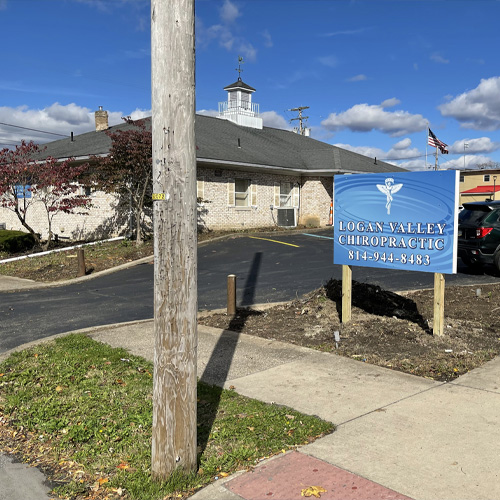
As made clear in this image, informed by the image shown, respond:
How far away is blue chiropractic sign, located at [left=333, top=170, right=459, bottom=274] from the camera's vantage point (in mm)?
6662

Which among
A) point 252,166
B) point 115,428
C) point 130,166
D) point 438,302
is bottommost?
point 115,428

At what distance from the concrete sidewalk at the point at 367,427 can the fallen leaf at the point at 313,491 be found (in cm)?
3

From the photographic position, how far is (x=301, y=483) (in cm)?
349

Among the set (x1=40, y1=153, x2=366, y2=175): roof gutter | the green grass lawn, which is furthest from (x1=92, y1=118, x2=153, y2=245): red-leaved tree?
the green grass lawn

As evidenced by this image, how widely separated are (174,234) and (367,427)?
7.52ft

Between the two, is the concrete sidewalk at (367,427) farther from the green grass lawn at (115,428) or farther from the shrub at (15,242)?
the shrub at (15,242)

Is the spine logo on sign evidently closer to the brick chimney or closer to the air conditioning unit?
the air conditioning unit

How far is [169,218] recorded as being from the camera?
11.6ft

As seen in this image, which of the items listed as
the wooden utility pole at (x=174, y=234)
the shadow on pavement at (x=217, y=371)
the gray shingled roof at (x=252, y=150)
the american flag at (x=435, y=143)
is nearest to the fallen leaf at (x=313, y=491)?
the wooden utility pole at (x=174, y=234)

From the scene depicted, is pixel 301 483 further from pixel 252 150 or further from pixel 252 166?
pixel 252 150

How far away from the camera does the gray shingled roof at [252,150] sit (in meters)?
23.0

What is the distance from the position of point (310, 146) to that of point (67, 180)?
16459 millimetres

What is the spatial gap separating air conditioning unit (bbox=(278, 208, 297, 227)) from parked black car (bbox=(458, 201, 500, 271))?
42.1ft

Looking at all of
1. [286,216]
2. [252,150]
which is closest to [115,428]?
[286,216]
